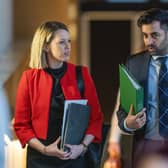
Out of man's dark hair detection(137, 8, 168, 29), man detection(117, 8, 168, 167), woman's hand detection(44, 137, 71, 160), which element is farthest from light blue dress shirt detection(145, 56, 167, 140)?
woman's hand detection(44, 137, 71, 160)

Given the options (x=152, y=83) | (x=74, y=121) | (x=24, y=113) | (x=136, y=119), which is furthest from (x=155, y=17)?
(x=24, y=113)

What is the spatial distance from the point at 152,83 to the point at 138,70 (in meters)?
0.07

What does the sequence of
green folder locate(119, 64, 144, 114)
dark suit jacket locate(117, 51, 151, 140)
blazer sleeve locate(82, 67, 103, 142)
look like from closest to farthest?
green folder locate(119, 64, 144, 114) < dark suit jacket locate(117, 51, 151, 140) < blazer sleeve locate(82, 67, 103, 142)

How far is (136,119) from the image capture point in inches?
84.7

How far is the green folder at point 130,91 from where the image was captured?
212 centimetres

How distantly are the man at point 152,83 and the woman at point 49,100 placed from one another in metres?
0.20

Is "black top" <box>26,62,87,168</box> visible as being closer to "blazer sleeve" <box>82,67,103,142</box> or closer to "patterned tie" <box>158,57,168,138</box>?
"blazer sleeve" <box>82,67,103,142</box>

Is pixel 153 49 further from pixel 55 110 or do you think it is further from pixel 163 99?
pixel 55 110

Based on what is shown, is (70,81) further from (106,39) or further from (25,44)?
(106,39)

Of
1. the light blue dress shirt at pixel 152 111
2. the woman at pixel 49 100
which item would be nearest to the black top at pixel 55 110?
the woman at pixel 49 100

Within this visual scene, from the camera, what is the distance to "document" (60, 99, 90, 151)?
89.1 inches

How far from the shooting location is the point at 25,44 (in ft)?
17.3

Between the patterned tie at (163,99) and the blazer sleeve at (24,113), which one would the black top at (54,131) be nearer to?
the blazer sleeve at (24,113)

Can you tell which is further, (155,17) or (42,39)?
(42,39)
